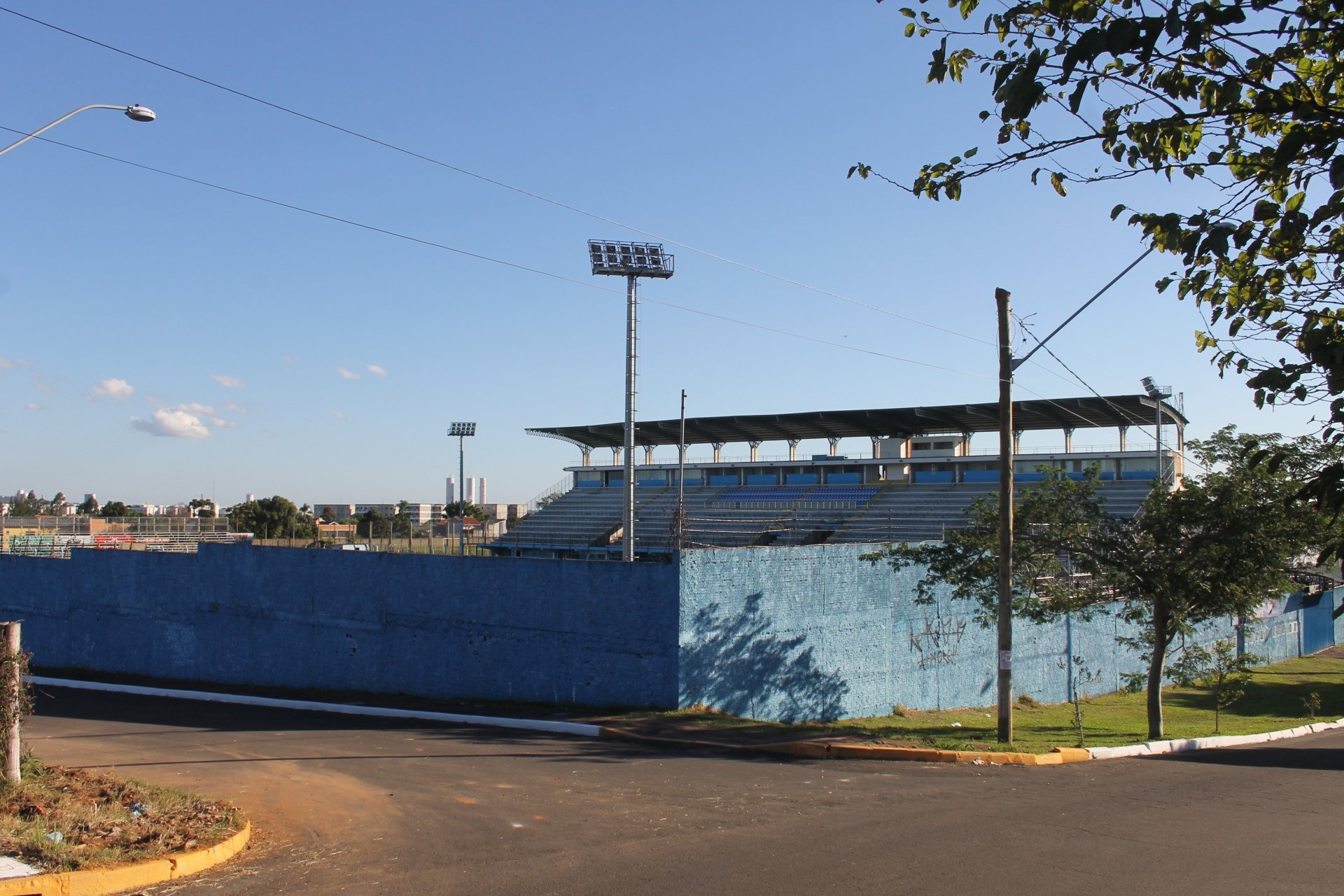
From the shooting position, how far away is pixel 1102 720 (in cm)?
2044

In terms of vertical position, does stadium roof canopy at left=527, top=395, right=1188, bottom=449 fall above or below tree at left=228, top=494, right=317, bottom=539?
above

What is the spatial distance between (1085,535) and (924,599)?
3036 mm

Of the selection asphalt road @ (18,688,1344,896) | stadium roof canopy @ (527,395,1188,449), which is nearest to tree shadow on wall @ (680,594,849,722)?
asphalt road @ (18,688,1344,896)

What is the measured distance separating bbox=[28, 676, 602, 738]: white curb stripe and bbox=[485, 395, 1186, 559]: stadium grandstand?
18646mm

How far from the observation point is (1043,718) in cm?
1981

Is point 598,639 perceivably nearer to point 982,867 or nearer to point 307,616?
point 307,616

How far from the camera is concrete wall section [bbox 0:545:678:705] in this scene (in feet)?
52.4

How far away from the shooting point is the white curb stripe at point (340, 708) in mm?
14695

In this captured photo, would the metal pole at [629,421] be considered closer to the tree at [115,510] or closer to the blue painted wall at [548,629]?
the blue painted wall at [548,629]

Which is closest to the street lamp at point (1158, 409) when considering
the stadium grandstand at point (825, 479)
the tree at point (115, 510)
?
the stadium grandstand at point (825, 479)

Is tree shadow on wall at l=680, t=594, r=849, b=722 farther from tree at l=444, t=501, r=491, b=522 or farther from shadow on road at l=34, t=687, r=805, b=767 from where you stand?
tree at l=444, t=501, r=491, b=522

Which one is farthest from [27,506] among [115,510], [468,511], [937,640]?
[937,640]

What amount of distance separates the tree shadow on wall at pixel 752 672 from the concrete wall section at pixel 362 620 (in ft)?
1.45

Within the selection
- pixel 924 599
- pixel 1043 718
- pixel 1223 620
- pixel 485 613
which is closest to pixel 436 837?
pixel 485 613
